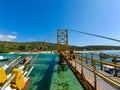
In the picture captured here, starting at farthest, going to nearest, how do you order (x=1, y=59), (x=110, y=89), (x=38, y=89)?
(x=1, y=59) → (x=38, y=89) → (x=110, y=89)

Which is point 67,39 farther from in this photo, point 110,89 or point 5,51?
point 5,51

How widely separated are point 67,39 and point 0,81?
2515cm

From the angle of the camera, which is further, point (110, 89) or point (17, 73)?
point (110, 89)

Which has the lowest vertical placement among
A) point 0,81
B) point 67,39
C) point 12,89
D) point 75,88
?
point 75,88

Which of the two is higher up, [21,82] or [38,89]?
[21,82]

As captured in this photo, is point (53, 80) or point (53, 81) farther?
point (53, 80)

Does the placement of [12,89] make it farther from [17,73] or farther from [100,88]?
[100,88]

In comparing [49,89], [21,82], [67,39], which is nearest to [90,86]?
[21,82]

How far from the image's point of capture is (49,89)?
10258 millimetres

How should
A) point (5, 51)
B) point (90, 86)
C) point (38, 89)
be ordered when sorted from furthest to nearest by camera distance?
point (5, 51) < point (38, 89) < point (90, 86)

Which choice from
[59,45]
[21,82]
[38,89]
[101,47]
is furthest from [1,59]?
[101,47]

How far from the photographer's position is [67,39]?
27.9m

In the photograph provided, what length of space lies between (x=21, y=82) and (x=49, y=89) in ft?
23.2

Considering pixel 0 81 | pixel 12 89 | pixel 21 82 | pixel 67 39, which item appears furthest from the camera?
pixel 67 39
